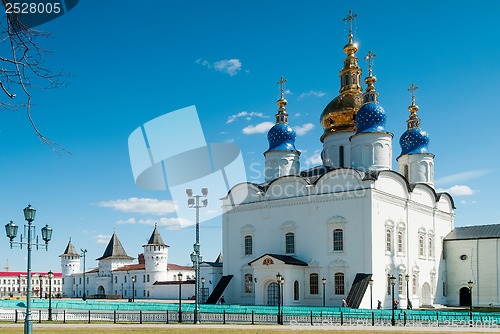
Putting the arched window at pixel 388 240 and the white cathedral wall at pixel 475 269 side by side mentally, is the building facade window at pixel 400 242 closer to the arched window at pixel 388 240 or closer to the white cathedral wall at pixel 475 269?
the arched window at pixel 388 240

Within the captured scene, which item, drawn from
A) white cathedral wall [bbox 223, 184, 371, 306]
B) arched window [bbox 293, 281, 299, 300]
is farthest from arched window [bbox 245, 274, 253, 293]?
arched window [bbox 293, 281, 299, 300]

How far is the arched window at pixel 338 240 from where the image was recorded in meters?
32.7

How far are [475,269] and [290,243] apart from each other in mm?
13228

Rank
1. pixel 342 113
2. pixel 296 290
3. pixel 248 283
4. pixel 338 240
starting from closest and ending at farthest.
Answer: pixel 338 240, pixel 296 290, pixel 248 283, pixel 342 113

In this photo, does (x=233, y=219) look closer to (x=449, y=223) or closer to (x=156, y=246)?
(x=449, y=223)

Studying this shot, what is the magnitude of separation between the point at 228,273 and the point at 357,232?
32.6 ft

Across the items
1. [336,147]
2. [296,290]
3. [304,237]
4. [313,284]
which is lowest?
[296,290]

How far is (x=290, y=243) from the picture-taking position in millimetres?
34812

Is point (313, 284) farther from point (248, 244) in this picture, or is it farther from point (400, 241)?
point (400, 241)

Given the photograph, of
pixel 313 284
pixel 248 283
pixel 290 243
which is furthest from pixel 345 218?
pixel 248 283

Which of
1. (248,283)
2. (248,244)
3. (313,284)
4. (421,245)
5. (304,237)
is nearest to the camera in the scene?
(313,284)

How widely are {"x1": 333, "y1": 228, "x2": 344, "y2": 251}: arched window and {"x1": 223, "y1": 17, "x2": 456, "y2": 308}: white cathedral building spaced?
0.19ft

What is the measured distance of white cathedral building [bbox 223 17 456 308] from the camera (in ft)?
105

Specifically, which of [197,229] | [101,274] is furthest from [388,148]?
[101,274]
